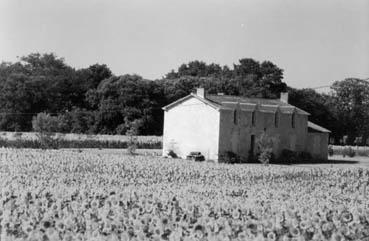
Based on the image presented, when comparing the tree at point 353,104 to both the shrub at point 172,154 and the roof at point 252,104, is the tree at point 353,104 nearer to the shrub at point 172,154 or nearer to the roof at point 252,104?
the roof at point 252,104

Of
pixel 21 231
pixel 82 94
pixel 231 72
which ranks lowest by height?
pixel 21 231

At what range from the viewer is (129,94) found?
3049 inches

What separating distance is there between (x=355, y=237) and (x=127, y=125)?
58.3m

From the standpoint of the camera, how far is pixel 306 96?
9800 centimetres

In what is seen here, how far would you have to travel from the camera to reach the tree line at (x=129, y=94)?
77.6m

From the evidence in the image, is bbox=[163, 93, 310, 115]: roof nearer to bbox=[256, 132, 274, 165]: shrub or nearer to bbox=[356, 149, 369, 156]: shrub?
bbox=[256, 132, 274, 165]: shrub

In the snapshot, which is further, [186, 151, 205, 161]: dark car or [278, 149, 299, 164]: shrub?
[278, 149, 299, 164]: shrub

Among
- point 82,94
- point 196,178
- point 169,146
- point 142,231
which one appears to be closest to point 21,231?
point 142,231

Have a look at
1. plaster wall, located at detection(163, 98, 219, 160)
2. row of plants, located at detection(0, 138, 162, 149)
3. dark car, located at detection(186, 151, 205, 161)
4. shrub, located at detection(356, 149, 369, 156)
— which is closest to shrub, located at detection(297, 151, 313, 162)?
plaster wall, located at detection(163, 98, 219, 160)

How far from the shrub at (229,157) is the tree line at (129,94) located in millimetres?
9552

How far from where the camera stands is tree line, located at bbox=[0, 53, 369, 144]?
77625 mm

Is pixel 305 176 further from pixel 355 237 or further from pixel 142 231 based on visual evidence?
pixel 142 231

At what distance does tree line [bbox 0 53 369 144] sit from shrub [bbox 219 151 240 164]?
9.55 m

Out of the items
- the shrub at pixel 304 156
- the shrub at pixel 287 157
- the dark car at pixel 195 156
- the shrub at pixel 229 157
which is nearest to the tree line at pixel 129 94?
the dark car at pixel 195 156
